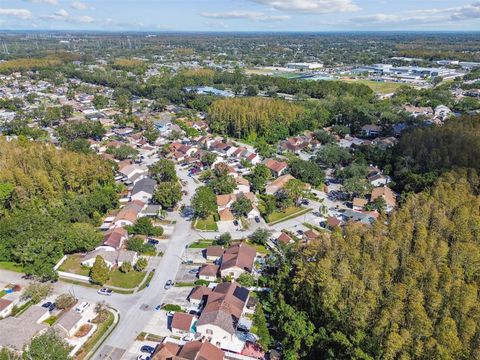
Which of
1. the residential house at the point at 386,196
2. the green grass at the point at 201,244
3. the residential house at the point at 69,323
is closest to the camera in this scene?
the residential house at the point at 69,323

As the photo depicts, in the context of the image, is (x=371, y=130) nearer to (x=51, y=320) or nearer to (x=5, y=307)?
(x=51, y=320)

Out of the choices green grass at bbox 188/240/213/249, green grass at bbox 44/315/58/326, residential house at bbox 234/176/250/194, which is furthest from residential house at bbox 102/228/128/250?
residential house at bbox 234/176/250/194

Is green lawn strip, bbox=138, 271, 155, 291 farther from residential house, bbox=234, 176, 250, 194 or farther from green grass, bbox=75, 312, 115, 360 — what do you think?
residential house, bbox=234, 176, 250, 194

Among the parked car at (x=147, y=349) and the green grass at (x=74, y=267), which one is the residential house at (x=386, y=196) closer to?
the parked car at (x=147, y=349)

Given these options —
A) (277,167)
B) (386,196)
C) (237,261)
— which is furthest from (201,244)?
(386,196)

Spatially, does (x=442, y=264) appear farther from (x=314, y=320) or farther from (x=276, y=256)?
(x=276, y=256)

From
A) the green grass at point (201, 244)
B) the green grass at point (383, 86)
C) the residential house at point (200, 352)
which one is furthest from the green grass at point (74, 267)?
the green grass at point (383, 86)
